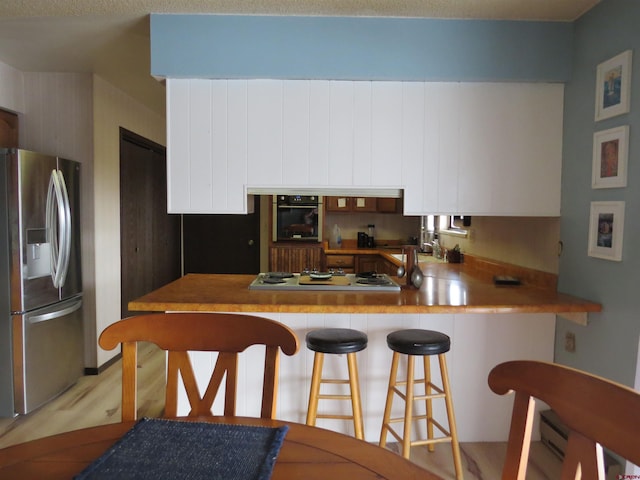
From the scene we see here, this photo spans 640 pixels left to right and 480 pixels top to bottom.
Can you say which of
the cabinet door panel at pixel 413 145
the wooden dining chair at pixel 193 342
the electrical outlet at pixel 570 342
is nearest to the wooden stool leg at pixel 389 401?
the cabinet door panel at pixel 413 145

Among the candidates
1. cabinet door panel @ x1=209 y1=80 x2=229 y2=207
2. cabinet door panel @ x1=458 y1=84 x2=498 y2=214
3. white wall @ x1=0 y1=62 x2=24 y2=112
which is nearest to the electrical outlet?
cabinet door panel @ x1=458 y1=84 x2=498 y2=214

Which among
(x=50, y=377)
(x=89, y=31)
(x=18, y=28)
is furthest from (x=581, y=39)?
(x=50, y=377)

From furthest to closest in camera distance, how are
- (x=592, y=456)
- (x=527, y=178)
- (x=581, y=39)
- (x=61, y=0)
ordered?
(x=527, y=178)
(x=581, y=39)
(x=61, y=0)
(x=592, y=456)

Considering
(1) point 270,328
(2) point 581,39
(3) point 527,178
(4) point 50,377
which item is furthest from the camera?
(4) point 50,377

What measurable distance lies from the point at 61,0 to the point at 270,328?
2053mm

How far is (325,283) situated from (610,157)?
1541 mm

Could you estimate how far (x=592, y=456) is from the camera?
0.76 m

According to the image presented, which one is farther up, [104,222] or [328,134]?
[328,134]

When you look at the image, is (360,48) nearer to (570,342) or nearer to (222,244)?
(570,342)

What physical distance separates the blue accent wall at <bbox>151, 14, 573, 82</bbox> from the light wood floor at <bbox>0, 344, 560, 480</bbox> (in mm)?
2043

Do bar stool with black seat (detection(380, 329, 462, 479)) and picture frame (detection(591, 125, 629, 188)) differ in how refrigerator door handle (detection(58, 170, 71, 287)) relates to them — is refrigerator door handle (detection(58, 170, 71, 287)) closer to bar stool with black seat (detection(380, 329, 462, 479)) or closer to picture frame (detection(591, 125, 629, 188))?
bar stool with black seat (detection(380, 329, 462, 479))

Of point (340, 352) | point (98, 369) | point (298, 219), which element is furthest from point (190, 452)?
point (298, 219)

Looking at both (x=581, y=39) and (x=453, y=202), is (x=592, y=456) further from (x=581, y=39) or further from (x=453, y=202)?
(x=581, y=39)

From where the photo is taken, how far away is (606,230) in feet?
6.48
